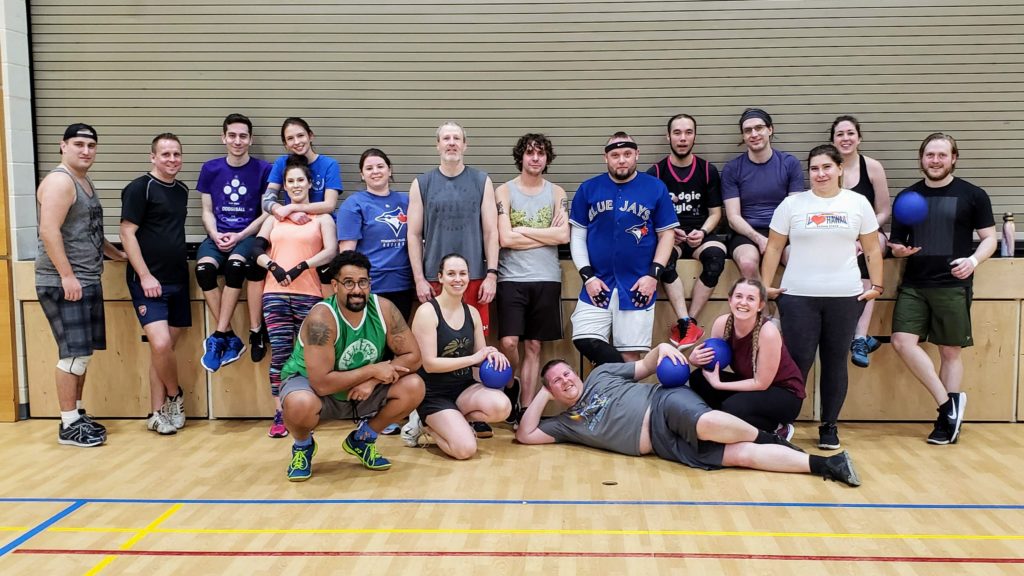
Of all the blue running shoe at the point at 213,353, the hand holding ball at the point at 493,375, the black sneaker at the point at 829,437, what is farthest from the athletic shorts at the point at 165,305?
the black sneaker at the point at 829,437

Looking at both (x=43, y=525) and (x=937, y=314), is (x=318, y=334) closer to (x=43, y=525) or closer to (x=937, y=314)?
(x=43, y=525)

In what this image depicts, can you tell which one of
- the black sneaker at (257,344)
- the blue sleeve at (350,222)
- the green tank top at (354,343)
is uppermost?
the blue sleeve at (350,222)

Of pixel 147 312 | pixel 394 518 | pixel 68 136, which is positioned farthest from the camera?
pixel 147 312

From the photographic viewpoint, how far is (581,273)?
5.31 metres

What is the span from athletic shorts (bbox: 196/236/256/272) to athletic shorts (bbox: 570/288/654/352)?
2.10 metres

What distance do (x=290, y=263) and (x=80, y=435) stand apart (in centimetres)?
161

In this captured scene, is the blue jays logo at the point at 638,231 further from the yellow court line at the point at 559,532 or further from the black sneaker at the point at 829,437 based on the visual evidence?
the yellow court line at the point at 559,532

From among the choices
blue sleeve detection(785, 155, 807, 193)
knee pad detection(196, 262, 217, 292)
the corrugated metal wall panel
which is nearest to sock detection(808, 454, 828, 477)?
blue sleeve detection(785, 155, 807, 193)

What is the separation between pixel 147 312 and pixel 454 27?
9.18 ft

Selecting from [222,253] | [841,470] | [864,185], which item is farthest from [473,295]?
[864,185]

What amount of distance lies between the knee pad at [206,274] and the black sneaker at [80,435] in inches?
42.1

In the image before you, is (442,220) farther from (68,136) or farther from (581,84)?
(68,136)

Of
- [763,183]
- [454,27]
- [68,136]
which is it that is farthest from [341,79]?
[763,183]

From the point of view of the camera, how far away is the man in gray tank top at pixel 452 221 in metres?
5.29
